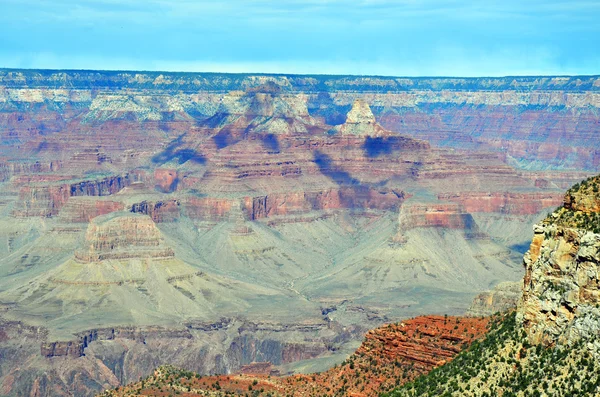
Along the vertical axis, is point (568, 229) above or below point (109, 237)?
above

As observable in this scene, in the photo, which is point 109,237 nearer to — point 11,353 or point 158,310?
point 158,310

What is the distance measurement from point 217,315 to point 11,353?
28.5m

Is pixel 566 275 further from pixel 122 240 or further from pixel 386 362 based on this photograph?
pixel 122 240

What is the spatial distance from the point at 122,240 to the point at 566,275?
146284 mm

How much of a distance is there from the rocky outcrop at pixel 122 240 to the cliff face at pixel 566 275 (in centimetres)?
14001

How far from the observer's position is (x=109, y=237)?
18125 centimetres

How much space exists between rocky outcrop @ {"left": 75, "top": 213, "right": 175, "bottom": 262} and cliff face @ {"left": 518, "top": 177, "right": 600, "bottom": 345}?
459ft

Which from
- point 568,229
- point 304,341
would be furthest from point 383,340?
point 304,341

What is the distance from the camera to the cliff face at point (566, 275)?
40.4m

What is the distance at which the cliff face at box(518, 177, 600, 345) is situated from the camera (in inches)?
1591

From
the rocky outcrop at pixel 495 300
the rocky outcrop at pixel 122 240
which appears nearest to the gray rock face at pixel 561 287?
the rocky outcrop at pixel 495 300

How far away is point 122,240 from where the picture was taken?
183 m

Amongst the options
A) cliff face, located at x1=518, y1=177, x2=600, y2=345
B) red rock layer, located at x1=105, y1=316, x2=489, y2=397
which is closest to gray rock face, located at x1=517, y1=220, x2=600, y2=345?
cliff face, located at x1=518, y1=177, x2=600, y2=345

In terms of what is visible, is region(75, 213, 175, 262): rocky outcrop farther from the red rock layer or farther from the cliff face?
the cliff face
